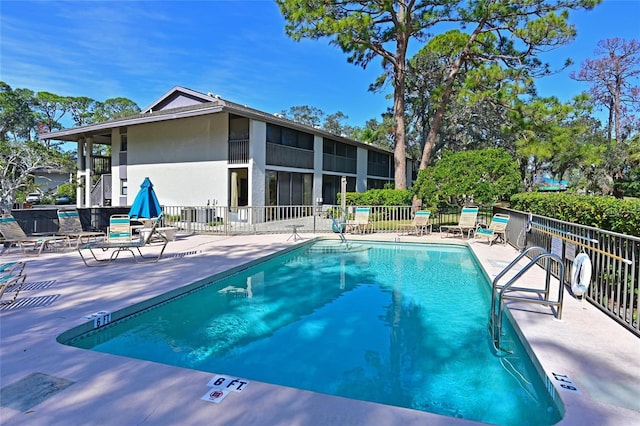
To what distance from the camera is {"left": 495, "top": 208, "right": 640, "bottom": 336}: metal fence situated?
13.6 ft

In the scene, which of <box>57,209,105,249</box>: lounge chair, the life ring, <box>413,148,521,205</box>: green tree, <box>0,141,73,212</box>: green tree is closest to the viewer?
the life ring

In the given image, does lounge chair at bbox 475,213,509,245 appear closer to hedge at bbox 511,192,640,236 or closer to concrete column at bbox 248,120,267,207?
hedge at bbox 511,192,640,236

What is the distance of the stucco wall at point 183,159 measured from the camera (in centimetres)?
1683

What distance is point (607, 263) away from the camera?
465 cm

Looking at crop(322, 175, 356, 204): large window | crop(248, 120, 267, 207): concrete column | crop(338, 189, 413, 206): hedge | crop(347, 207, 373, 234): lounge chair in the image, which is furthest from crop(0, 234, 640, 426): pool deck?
crop(322, 175, 356, 204): large window

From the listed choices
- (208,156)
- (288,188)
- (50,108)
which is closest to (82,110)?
(50,108)

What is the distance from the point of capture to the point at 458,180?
14039 mm

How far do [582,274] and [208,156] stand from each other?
51.8 feet

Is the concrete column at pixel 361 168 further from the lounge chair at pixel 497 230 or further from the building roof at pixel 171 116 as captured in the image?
the lounge chair at pixel 497 230

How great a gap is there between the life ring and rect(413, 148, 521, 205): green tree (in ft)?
32.4

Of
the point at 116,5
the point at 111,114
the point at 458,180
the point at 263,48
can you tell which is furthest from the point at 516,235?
the point at 111,114

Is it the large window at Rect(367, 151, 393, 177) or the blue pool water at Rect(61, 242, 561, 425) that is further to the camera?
the large window at Rect(367, 151, 393, 177)

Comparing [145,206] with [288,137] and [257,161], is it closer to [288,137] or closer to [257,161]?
[257,161]

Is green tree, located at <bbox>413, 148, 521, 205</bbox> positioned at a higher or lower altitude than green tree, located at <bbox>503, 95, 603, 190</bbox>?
lower
